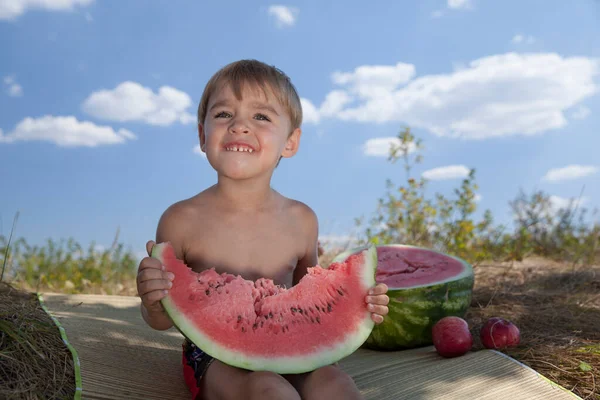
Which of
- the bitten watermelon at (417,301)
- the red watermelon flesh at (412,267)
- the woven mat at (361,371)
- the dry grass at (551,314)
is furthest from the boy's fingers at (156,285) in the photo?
the dry grass at (551,314)

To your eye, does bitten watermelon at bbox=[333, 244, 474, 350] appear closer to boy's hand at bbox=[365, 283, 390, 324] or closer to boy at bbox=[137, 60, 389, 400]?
boy at bbox=[137, 60, 389, 400]

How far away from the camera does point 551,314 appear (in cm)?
411

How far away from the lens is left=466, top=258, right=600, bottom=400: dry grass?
2.98m

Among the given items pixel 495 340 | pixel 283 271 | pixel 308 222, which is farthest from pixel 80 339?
pixel 495 340

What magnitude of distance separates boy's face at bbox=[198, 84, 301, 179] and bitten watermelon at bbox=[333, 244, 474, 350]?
129 cm

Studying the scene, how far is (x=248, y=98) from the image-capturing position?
2.52 meters

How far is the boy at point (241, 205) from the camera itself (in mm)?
2467

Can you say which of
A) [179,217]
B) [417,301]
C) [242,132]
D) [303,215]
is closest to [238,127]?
[242,132]

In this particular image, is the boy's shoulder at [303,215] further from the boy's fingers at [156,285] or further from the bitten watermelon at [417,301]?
the boy's fingers at [156,285]

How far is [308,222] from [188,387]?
3.29 feet

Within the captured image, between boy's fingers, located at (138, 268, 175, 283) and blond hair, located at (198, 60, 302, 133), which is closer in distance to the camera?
boy's fingers, located at (138, 268, 175, 283)

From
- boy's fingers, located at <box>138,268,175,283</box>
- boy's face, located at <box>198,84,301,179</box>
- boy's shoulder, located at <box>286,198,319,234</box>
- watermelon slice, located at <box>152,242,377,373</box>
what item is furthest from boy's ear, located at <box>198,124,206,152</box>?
boy's fingers, located at <box>138,268,175,283</box>

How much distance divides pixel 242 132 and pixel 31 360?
1.33 m

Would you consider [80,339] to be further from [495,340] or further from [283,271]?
[495,340]
